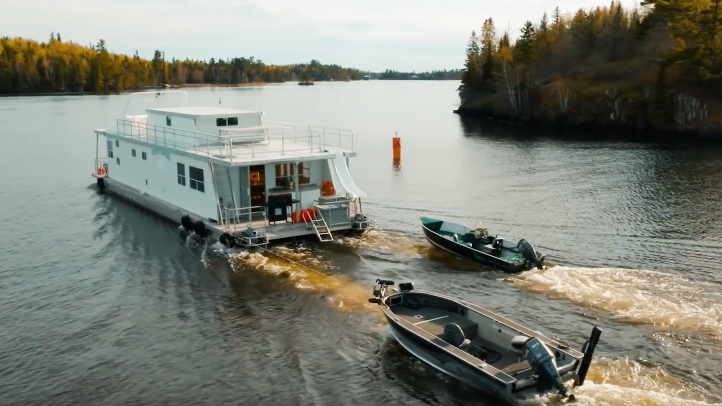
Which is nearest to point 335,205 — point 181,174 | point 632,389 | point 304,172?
point 304,172

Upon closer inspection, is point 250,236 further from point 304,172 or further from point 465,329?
point 465,329

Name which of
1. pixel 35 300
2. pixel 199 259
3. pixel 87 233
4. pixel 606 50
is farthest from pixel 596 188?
pixel 606 50

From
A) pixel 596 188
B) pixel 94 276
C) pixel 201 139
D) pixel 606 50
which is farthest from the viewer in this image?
pixel 606 50

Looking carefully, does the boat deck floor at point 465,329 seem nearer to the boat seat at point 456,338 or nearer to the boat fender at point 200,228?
the boat seat at point 456,338

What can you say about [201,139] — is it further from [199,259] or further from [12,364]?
[12,364]

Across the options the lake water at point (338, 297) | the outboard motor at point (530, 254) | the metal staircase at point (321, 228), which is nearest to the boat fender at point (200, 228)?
the lake water at point (338, 297)
